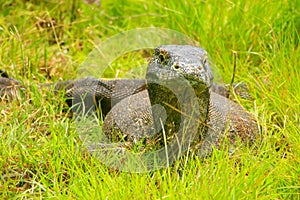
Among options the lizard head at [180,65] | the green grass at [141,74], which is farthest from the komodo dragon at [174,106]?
the green grass at [141,74]

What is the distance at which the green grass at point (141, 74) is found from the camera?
13.1 feet

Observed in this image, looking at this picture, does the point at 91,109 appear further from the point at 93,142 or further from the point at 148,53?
the point at 148,53

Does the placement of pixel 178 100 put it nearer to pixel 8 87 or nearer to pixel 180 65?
pixel 180 65

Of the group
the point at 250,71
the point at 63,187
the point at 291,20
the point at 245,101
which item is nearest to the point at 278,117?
the point at 245,101

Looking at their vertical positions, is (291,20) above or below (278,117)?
above

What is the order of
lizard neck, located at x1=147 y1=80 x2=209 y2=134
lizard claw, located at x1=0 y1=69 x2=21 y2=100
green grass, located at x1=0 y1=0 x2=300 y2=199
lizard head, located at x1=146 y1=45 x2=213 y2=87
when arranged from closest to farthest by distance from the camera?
green grass, located at x1=0 y1=0 x2=300 y2=199, lizard head, located at x1=146 y1=45 x2=213 y2=87, lizard neck, located at x1=147 y1=80 x2=209 y2=134, lizard claw, located at x1=0 y1=69 x2=21 y2=100

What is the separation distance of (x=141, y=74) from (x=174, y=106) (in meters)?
2.14

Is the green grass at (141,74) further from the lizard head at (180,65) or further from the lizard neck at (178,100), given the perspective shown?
the lizard head at (180,65)

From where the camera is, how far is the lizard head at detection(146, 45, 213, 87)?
162 inches

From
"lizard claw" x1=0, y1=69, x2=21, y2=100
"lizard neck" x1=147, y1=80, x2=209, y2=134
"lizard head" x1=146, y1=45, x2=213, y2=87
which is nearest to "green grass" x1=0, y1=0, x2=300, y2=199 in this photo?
"lizard claw" x1=0, y1=69, x2=21, y2=100

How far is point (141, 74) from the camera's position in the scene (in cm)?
649

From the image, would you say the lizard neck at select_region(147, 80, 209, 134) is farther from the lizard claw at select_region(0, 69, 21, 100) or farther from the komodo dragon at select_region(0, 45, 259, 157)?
the lizard claw at select_region(0, 69, 21, 100)

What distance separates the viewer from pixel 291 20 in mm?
6363

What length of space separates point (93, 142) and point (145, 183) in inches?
45.5
